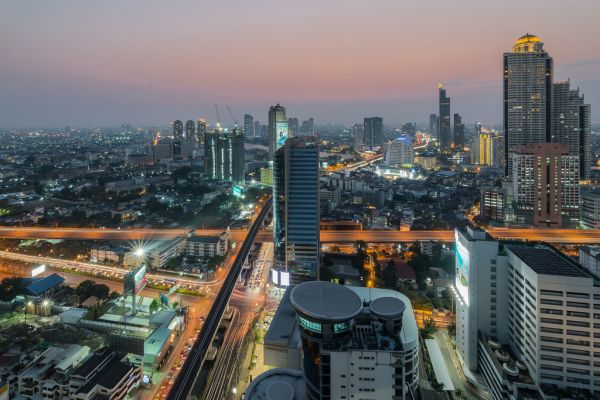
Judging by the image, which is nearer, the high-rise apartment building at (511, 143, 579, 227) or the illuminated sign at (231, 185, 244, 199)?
the high-rise apartment building at (511, 143, 579, 227)

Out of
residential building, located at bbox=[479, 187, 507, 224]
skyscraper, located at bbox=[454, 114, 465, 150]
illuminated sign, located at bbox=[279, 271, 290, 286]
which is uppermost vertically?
skyscraper, located at bbox=[454, 114, 465, 150]

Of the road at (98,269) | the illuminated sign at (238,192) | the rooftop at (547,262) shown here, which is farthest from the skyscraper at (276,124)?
the rooftop at (547,262)

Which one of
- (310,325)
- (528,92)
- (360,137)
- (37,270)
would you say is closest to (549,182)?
(528,92)

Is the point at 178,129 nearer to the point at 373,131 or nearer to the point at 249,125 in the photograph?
the point at 249,125

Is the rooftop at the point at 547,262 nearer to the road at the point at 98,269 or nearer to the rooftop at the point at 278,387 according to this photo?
the rooftop at the point at 278,387

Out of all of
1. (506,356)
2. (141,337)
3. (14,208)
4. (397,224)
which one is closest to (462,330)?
(506,356)

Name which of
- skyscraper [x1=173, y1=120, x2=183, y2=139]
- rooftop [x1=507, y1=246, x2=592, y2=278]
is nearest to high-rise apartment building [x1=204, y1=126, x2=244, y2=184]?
skyscraper [x1=173, y1=120, x2=183, y2=139]

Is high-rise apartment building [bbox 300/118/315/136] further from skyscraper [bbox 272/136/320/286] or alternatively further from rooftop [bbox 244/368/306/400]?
rooftop [bbox 244/368/306/400]
